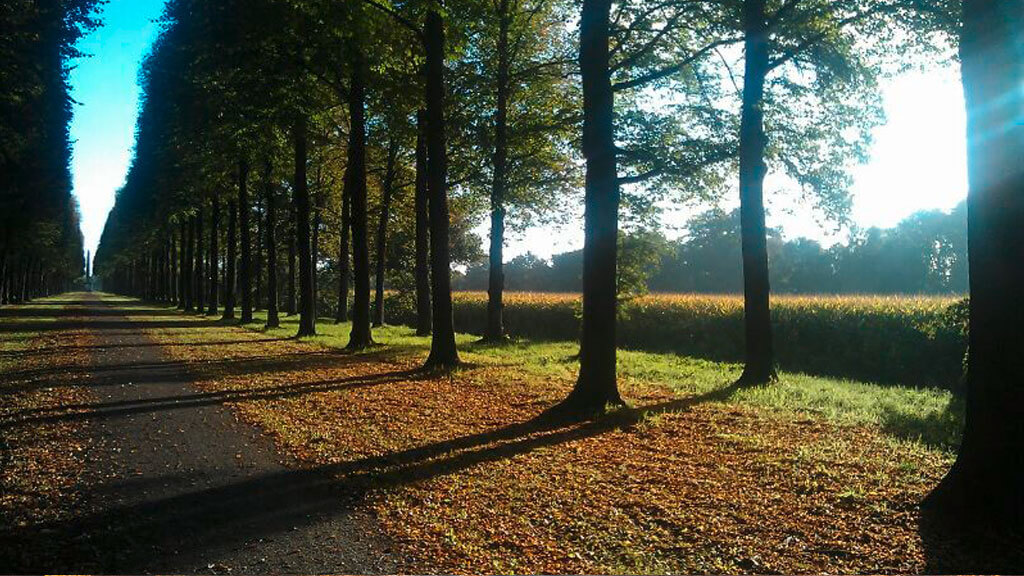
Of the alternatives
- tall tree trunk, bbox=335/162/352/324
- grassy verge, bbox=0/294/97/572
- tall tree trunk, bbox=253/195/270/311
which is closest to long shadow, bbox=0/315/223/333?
tall tree trunk, bbox=335/162/352/324

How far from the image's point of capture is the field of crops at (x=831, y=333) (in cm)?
1655

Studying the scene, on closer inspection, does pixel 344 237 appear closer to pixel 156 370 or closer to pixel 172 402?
pixel 156 370

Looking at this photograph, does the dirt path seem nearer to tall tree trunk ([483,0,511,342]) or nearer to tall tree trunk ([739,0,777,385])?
tall tree trunk ([739,0,777,385])

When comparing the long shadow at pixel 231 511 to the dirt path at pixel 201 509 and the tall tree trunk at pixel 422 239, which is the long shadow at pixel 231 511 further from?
the tall tree trunk at pixel 422 239

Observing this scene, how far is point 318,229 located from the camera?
3644cm

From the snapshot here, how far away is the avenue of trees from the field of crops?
3.15 metres

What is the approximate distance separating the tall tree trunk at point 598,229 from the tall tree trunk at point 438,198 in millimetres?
5463

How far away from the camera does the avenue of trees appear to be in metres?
5.02

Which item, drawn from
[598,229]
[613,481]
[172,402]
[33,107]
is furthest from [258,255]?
[613,481]

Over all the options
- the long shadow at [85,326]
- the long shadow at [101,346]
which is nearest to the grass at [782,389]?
the long shadow at [101,346]

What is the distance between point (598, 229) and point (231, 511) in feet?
20.0

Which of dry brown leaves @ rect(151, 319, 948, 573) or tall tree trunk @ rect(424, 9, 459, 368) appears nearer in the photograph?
dry brown leaves @ rect(151, 319, 948, 573)

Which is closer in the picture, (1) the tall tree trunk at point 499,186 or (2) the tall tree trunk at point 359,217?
(1) the tall tree trunk at point 499,186

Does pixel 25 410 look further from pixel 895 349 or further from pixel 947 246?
pixel 947 246
